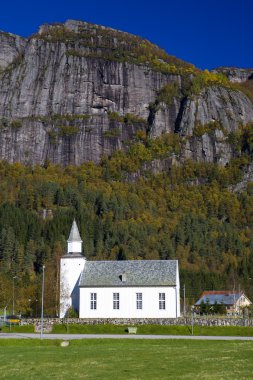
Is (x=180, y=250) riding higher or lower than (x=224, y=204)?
lower

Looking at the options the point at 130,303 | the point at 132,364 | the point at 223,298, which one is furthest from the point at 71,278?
the point at 132,364

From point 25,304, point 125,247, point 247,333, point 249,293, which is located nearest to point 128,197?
point 125,247

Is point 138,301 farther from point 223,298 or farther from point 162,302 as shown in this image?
point 223,298

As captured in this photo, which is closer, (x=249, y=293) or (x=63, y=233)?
(x=249, y=293)

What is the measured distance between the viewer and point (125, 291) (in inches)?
3135

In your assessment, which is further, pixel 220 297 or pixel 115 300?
pixel 220 297

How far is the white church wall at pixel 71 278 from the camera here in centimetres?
8300

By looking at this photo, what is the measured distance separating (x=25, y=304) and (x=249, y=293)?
199ft

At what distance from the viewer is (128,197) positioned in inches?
7657

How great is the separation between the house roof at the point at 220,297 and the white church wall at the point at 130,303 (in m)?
43.0

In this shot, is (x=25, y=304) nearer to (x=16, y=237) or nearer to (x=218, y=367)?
(x=16, y=237)

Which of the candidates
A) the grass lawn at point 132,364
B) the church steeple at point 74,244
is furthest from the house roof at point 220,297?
the grass lawn at point 132,364

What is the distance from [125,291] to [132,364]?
49190mm

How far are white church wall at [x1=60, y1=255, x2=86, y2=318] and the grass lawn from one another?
4317 centimetres
